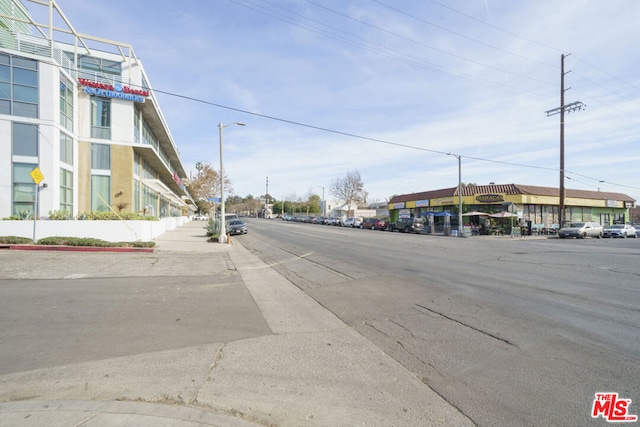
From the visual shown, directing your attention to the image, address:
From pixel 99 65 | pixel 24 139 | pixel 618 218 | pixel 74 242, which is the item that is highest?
pixel 99 65

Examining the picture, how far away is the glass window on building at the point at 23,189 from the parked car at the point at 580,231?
4029 cm

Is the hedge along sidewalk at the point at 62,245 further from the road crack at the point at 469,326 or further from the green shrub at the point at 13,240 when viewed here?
the road crack at the point at 469,326

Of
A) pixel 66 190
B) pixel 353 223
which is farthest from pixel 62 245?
pixel 353 223

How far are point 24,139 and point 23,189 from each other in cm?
273

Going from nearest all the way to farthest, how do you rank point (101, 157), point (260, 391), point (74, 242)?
point (260, 391) < point (74, 242) < point (101, 157)

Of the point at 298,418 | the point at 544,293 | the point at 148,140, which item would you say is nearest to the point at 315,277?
the point at 544,293

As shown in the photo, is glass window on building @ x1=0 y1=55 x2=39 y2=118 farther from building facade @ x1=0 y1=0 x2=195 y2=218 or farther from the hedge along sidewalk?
the hedge along sidewalk

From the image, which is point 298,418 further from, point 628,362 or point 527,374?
point 628,362

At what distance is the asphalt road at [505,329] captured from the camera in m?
3.35

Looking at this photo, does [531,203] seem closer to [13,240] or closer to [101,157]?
[101,157]

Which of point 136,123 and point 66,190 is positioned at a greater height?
point 136,123

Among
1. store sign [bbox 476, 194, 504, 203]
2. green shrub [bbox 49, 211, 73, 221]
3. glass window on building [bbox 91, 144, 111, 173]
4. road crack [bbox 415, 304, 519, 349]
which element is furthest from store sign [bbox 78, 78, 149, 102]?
store sign [bbox 476, 194, 504, 203]

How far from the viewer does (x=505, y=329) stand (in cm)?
530

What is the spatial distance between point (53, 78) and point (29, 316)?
1900 cm
